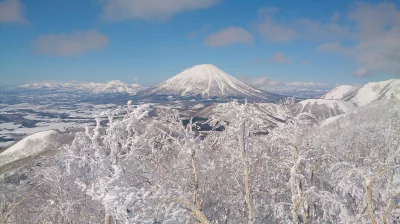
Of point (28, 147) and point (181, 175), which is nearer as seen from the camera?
point (181, 175)

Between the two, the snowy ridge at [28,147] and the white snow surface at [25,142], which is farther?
the white snow surface at [25,142]

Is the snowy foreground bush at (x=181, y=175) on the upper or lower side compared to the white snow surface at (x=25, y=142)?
Result: upper

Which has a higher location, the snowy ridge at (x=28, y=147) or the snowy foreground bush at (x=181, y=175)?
the snowy foreground bush at (x=181, y=175)

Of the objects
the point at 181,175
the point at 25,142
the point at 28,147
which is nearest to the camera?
the point at 181,175

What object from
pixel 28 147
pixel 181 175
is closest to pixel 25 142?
pixel 28 147

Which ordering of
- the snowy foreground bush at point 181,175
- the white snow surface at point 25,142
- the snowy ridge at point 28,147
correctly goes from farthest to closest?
the white snow surface at point 25,142, the snowy ridge at point 28,147, the snowy foreground bush at point 181,175

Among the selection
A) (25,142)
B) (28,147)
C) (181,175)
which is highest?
(181,175)

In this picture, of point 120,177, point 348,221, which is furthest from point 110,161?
point 348,221

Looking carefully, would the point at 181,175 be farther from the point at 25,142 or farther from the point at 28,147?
the point at 25,142

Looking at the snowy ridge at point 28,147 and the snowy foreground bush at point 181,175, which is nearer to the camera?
the snowy foreground bush at point 181,175

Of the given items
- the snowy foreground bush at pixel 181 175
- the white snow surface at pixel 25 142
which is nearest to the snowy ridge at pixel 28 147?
the white snow surface at pixel 25 142

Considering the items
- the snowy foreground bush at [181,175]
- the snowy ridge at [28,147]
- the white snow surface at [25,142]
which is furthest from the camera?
the white snow surface at [25,142]

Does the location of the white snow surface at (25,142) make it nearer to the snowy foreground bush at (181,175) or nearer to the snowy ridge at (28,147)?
the snowy ridge at (28,147)
